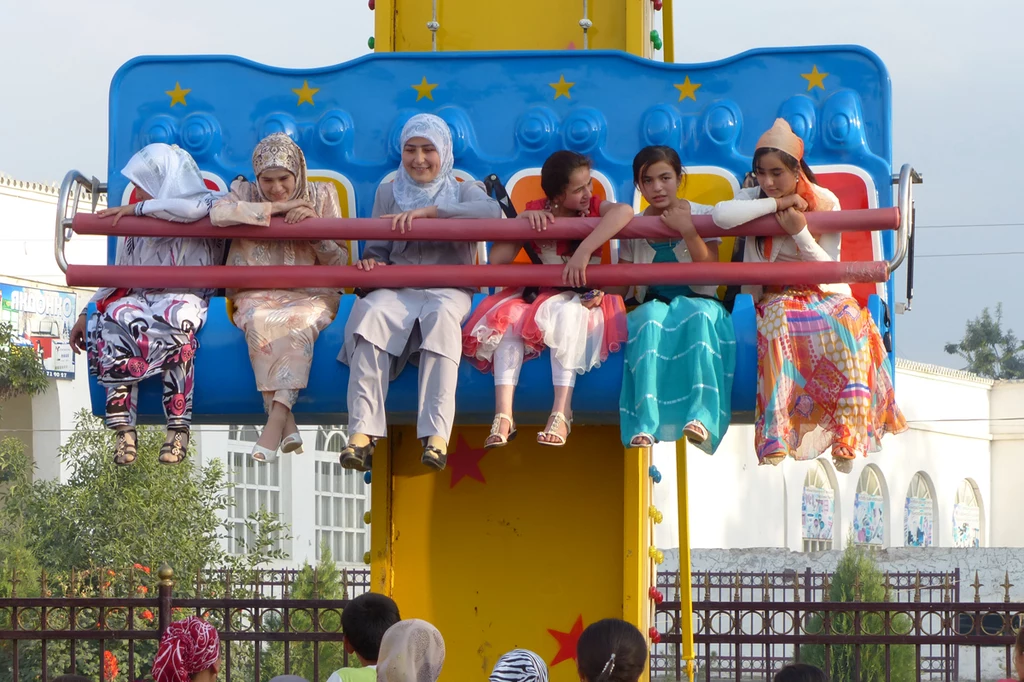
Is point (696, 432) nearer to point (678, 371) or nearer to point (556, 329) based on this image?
point (678, 371)

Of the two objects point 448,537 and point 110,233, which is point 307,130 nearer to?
point 110,233

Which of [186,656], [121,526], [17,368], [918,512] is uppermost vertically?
[17,368]

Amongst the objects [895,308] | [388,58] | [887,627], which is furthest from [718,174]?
[887,627]

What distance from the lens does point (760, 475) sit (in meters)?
32.2

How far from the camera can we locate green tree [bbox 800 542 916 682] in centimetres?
1409

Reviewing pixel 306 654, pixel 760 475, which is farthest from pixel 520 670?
pixel 760 475

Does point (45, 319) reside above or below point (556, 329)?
above

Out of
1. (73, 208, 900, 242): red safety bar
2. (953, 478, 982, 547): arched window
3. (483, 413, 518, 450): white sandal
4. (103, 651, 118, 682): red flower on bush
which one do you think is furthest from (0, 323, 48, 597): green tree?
(953, 478, 982, 547): arched window

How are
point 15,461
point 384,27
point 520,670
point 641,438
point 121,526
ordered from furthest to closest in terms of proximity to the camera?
1. point 15,461
2. point 121,526
3. point 384,27
4. point 641,438
5. point 520,670

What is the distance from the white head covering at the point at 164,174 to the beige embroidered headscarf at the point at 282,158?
0.77 ft

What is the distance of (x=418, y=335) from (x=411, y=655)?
66.5 inches

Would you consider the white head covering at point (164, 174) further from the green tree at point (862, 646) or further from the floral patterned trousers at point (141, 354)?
the green tree at point (862, 646)

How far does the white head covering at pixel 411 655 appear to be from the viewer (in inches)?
137

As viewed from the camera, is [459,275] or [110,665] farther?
[110,665]
